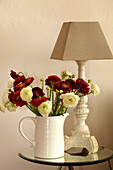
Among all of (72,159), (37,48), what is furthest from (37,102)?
(37,48)

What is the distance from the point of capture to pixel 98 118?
232 cm

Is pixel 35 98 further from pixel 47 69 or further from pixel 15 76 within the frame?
pixel 47 69

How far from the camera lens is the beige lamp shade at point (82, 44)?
1.80 metres

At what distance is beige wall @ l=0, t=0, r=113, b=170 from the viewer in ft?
7.24

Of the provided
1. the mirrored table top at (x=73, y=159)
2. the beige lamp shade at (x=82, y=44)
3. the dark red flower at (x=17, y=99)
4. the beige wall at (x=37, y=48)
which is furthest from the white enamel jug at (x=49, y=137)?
the beige wall at (x=37, y=48)

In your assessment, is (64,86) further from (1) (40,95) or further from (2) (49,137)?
(2) (49,137)

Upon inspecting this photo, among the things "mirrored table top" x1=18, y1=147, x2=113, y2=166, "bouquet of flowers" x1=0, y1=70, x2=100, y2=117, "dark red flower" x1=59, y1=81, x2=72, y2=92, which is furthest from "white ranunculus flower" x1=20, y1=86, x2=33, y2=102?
"mirrored table top" x1=18, y1=147, x2=113, y2=166

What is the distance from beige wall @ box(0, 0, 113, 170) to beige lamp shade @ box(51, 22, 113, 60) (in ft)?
1.24

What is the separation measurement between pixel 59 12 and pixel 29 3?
0.20 meters

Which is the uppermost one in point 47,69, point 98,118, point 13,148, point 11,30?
point 11,30

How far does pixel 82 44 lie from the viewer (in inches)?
71.7

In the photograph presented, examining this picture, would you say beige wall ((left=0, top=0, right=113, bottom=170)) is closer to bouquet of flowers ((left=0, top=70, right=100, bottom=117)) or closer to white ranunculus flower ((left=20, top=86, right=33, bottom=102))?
bouquet of flowers ((left=0, top=70, right=100, bottom=117))

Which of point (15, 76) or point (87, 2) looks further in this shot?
point (87, 2)

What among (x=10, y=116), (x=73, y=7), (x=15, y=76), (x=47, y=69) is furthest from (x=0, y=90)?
(x=73, y=7)
